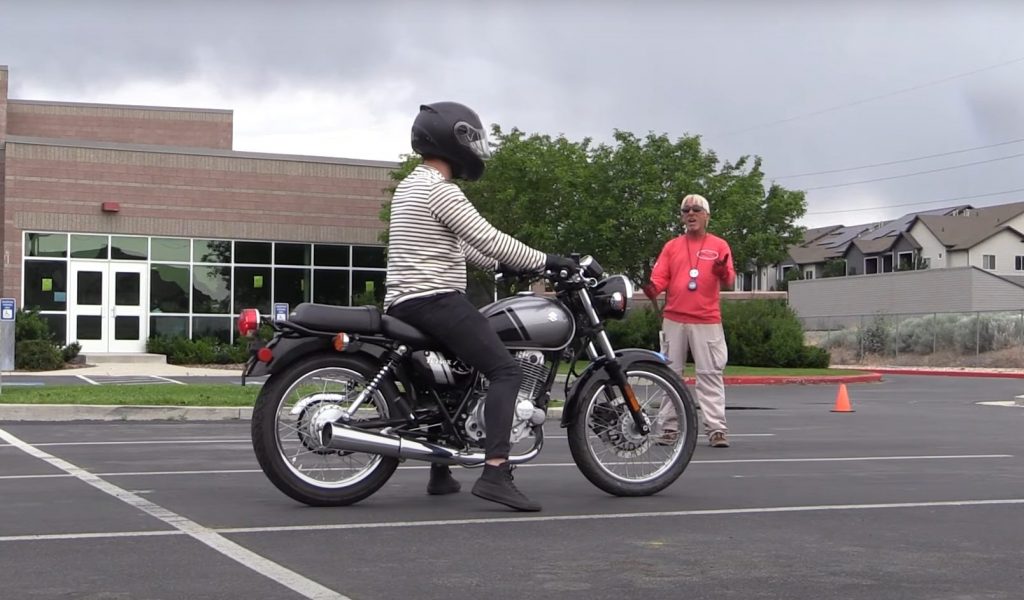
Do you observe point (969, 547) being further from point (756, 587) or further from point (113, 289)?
point (113, 289)

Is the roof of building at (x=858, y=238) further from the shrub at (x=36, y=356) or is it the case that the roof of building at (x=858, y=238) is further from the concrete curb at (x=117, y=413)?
the concrete curb at (x=117, y=413)

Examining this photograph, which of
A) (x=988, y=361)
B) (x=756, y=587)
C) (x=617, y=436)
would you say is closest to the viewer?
(x=756, y=587)

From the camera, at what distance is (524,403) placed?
6898 millimetres

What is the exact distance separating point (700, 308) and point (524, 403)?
3.86 m

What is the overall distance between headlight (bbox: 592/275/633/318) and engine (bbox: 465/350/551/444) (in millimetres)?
482

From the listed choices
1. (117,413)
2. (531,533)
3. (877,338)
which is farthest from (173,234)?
(531,533)

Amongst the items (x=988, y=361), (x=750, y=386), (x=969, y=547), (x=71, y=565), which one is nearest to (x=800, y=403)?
(x=750, y=386)

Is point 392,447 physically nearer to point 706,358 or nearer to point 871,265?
point 706,358

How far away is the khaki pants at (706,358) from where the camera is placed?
411 inches

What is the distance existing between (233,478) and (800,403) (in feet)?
43.3

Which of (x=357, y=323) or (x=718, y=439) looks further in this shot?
(x=718, y=439)

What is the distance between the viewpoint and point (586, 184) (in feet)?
118

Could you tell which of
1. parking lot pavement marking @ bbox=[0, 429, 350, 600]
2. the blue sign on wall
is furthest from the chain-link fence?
parking lot pavement marking @ bbox=[0, 429, 350, 600]

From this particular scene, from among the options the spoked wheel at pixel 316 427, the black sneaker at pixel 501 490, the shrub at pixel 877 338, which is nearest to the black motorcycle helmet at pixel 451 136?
the spoked wheel at pixel 316 427
